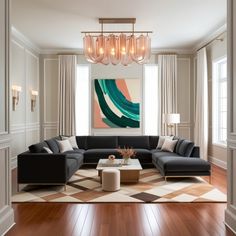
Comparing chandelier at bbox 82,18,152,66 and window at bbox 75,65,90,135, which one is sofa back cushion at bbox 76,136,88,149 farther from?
chandelier at bbox 82,18,152,66

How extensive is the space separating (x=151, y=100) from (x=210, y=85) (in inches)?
74.2

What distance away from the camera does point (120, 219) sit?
3.42 meters

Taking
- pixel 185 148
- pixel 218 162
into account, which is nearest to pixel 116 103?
pixel 185 148

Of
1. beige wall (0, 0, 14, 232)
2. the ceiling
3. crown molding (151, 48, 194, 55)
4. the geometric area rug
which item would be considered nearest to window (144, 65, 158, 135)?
crown molding (151, 48, 194, 55)

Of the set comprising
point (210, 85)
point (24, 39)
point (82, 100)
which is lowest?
point (82, 100)

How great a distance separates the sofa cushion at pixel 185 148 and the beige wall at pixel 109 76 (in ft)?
7.87

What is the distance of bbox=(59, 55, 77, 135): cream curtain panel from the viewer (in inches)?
325

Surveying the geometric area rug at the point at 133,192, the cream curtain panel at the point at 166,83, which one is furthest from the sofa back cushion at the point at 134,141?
the geometric area rug at the point at 133,192

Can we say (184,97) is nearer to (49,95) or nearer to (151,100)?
(151,100)

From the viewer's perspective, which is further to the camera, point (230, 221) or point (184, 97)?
point (184, 97)

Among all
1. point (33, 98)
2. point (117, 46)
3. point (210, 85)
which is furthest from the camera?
point (33, 98)

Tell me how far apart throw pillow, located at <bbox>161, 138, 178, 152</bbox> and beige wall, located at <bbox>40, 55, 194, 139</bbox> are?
1741mm

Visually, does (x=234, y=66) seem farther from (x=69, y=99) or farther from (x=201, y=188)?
(x=69, y=99)

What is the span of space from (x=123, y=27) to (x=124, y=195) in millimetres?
3738
